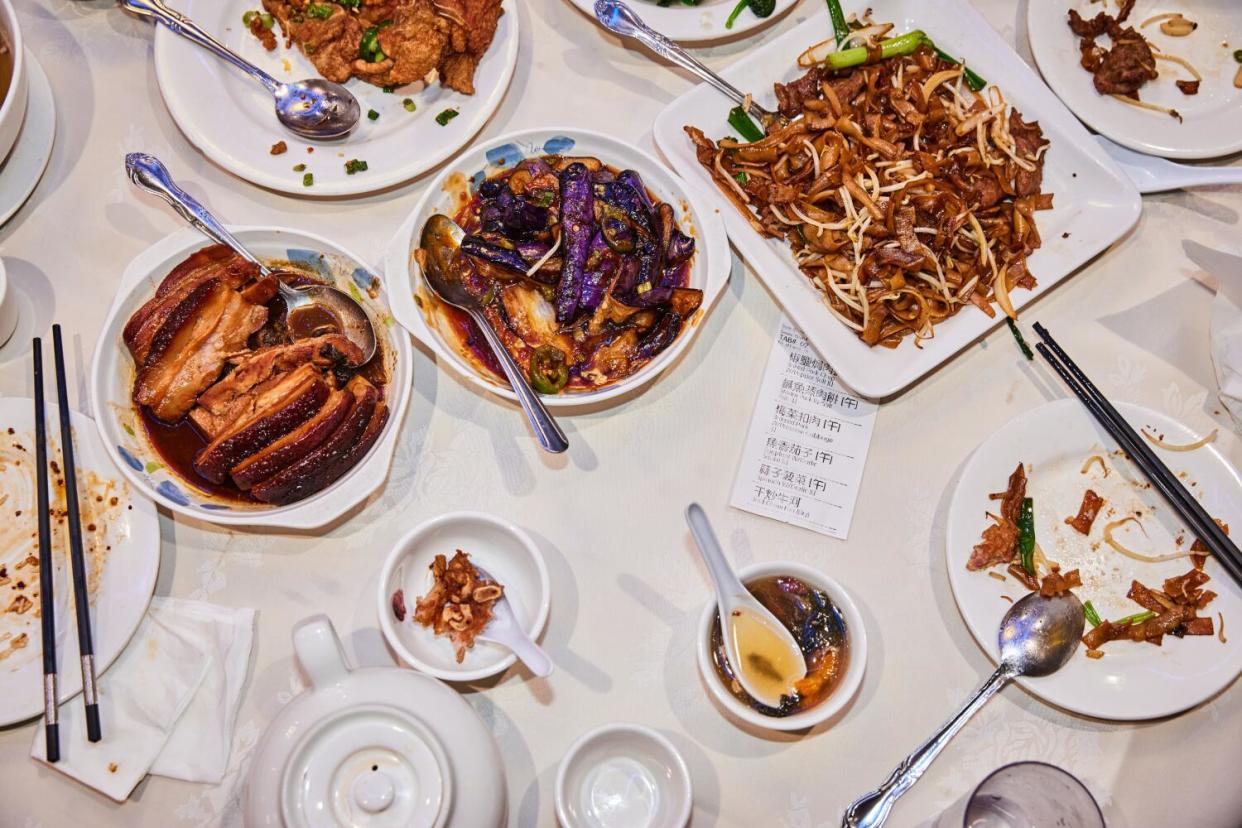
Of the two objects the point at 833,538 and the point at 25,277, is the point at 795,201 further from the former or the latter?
the point at 25,277

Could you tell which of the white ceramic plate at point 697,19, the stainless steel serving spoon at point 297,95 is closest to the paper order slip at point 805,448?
the white ceramic plate at point 697,19

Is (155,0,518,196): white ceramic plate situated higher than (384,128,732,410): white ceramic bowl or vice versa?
(155,0,518,196): white ceramic plate

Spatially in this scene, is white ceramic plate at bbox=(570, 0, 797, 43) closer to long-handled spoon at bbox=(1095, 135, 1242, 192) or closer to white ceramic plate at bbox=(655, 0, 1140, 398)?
white ceramic plate at bbox=(655, 0, 1140, 398)

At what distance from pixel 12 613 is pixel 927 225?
283 cm

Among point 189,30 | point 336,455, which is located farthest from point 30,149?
point 336,455

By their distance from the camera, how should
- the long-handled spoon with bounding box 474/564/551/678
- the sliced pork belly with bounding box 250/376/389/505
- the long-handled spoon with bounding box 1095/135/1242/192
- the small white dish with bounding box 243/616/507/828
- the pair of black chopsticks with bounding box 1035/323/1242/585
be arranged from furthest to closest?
the long-handled spoon with bounding box 1095/135/1242/192, the pair of black chopsticks with bounding box 1035/323/1242/585, the sliced pork belly with bounding box 250/376/389/505, the long-handled spoon with bounding box 474/564/551/678, the small white dish with bounding box 243/616/507/828

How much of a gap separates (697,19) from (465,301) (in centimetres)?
119

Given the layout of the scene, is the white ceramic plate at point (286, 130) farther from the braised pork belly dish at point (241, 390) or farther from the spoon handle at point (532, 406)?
the spoon handle at point (532, 406)

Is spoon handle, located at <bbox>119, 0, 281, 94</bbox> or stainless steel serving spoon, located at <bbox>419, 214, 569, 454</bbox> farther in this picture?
spoon handle, located at <bbox>119, 0, 281, 94</bbox>

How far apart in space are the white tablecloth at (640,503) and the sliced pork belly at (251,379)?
331 millimetres

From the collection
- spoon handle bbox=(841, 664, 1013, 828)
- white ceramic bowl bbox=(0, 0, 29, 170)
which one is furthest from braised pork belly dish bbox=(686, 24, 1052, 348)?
white ceramic bowl bbox=(0, 0, 29, 170)

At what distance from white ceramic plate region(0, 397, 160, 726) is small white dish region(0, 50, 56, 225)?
653 mm

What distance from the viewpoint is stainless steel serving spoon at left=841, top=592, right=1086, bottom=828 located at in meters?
2.38

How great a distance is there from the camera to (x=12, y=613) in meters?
2.42
